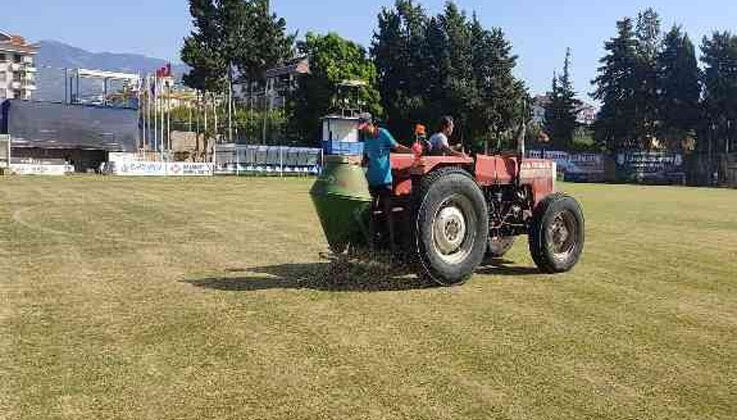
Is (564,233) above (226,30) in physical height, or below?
→ below

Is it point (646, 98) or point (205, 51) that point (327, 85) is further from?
point (646, 98)

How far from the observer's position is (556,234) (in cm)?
965

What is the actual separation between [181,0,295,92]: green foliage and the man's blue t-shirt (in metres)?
50.5

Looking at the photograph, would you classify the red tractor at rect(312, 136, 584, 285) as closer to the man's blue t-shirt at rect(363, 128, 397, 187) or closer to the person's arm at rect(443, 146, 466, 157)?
the person's arm at rect(443, 146, 466, 157)

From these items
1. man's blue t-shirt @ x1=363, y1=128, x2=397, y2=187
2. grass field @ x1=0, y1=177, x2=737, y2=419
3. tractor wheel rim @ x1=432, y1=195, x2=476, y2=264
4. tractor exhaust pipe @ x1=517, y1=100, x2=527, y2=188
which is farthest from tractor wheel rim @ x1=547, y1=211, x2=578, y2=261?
man's blue t-shirt @ x1=363, y1=128, x2=397, y2=187

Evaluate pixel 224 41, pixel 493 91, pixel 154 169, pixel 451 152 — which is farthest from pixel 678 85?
pixel 451 152

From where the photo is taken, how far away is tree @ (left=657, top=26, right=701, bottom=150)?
68.6 metres

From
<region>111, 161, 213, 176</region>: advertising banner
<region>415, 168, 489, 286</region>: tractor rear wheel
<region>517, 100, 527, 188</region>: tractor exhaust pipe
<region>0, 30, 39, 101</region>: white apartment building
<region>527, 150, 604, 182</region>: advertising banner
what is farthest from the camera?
<region>0, 30, 39, 101</region>: white apartment building

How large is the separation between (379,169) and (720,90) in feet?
221

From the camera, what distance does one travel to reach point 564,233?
9.74 metres

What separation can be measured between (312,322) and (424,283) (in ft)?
7.07

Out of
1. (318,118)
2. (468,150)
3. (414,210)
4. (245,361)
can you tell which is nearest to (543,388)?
(245,361)

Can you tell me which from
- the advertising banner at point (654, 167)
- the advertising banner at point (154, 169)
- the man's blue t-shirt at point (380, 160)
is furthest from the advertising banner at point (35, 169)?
the advertising banner at point (654, 167)

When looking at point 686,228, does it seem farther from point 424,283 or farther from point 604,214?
point 424,283
